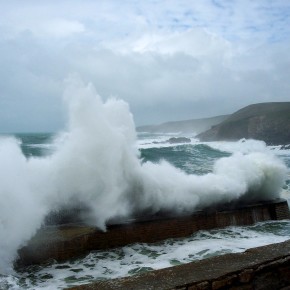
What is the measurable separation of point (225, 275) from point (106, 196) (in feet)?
17.8

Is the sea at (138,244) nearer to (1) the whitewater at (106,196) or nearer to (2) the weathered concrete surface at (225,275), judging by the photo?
(1) the whitewater at (106,196)

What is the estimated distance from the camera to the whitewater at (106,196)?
5992 millimetres

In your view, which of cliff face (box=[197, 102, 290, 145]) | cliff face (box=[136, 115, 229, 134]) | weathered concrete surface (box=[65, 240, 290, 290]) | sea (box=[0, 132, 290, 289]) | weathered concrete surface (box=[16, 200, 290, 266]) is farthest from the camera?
cliff face (box=[136, 115, 229, 134])

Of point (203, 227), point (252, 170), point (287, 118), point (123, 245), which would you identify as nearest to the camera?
point (123, 245)

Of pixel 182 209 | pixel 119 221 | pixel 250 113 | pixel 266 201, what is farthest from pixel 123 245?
pixel 250 113

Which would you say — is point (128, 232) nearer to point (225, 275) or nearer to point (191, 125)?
point (225, 275)

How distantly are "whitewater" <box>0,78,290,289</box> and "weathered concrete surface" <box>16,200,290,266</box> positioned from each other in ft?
0.67

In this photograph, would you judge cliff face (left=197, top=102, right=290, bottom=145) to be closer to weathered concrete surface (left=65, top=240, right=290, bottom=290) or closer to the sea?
the sea

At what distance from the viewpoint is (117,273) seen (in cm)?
573

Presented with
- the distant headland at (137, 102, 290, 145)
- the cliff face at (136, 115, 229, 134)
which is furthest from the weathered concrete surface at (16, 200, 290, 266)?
the cliff face at (136, 115, 229, 134)

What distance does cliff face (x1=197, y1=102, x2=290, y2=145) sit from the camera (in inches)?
1979

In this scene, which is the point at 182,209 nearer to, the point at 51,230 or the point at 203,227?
the point at 203,227

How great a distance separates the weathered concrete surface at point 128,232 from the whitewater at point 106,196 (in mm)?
203

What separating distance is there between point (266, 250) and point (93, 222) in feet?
15.0
